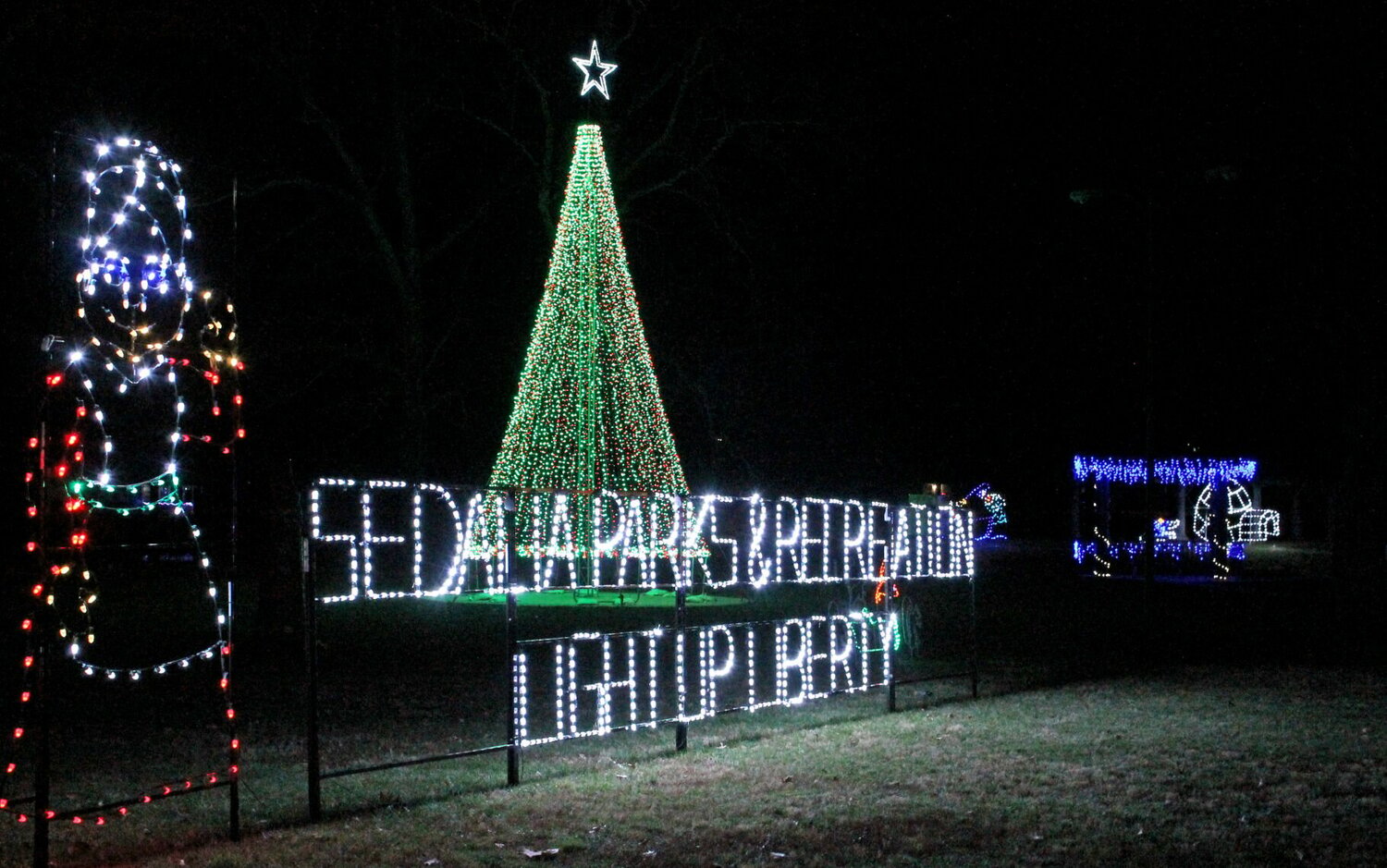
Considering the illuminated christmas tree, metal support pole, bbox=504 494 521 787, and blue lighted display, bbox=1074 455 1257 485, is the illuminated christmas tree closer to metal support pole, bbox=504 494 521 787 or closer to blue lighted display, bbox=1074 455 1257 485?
metal support pole, bbox=504 494 521 787

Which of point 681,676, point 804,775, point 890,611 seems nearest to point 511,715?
point 681,676

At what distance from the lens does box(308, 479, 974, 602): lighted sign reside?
27.9 feet

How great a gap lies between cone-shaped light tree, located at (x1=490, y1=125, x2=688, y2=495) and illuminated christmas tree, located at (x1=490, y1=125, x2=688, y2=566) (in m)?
0.01

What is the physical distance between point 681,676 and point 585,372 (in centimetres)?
1300

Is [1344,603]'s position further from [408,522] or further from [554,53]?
[408,522]

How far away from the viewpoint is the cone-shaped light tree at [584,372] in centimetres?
2297

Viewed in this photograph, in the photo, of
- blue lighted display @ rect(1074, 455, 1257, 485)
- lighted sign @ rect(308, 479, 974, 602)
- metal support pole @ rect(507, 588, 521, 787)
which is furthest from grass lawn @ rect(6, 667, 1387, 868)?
blue lighted display @ rect(1074, 455, 1257, 485)

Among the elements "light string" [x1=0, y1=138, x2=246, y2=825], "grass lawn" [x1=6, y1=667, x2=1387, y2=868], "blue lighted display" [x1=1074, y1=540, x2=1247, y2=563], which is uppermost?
"light string" [x1=0, y1=138, x2=246, y2=825]

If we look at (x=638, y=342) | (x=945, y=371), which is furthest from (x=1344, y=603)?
(x=945, y=371)

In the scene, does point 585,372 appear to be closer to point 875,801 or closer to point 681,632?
point 681,632

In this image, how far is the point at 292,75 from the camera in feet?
82.2

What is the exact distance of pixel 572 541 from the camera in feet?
37.2

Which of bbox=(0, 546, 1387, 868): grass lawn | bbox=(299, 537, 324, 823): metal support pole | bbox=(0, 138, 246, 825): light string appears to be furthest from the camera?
bbox=(299, 537, 324, 823): metal support pole

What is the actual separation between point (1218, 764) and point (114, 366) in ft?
25.5
